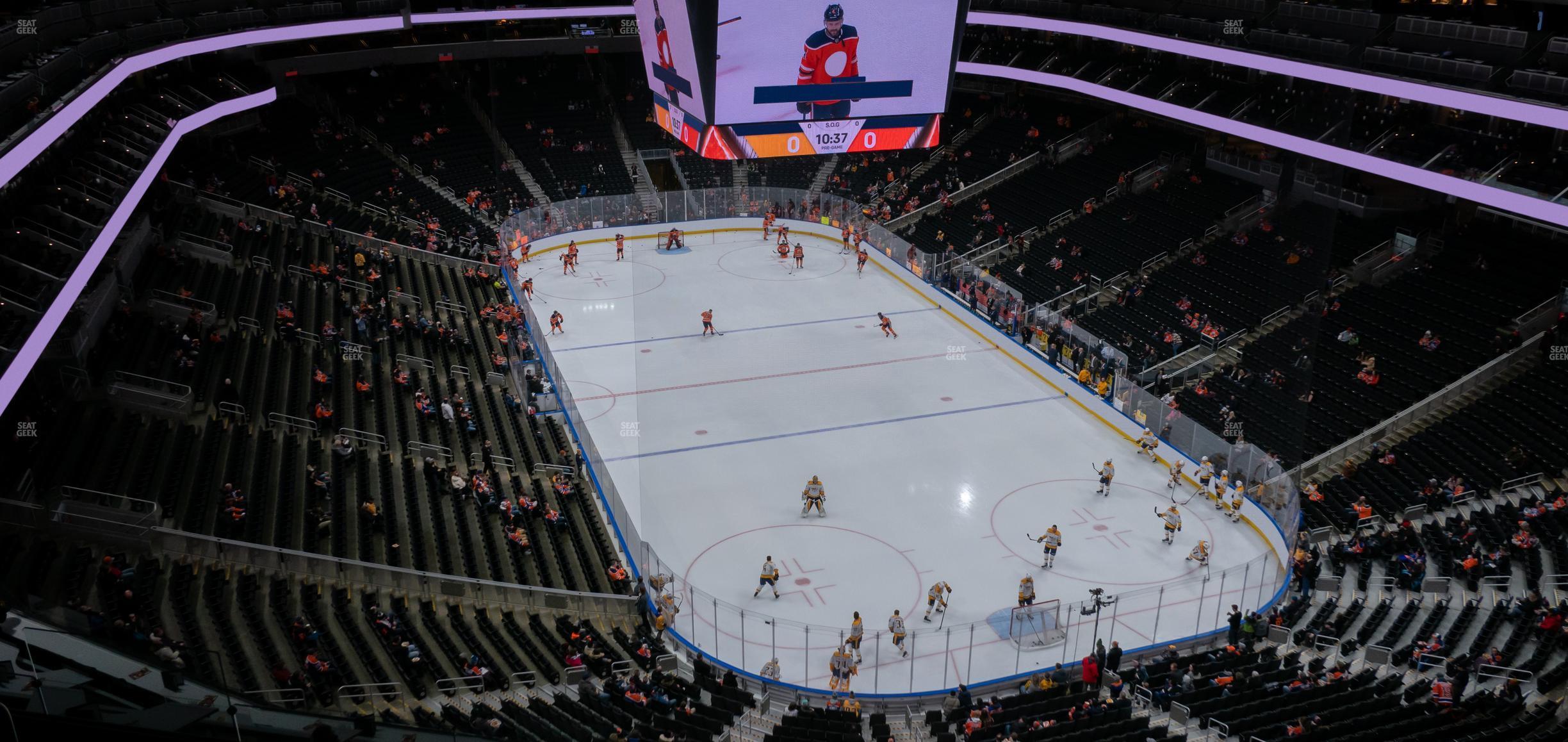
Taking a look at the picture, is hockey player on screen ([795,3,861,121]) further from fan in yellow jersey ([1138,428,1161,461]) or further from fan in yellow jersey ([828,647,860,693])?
fan in yellow jersey ([828,647,860,693])

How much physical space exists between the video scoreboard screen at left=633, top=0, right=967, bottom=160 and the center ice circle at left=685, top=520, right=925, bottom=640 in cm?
756

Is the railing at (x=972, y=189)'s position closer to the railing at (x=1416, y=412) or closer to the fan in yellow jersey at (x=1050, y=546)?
the railing at (x=1416, y=412)

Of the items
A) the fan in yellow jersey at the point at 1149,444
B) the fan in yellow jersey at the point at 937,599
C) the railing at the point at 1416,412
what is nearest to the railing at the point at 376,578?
the fan in yellow jersey at the point at 937,599

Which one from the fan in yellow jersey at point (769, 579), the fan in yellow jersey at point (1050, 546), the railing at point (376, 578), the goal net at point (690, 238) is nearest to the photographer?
the railing at point (376, 578)

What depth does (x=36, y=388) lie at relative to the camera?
58.9ft

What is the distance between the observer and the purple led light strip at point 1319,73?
21.6 meters

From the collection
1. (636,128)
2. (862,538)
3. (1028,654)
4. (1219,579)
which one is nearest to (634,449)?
(862,538)

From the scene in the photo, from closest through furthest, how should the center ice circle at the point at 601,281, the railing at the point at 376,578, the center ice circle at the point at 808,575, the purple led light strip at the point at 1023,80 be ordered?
the railing at the point at 376,578
the purple led light strip at the point at 1023,80
the center ice circle at the point at 808,575
the center ice circle at the point at 601,281

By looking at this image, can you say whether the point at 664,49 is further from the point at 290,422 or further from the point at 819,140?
the point at 290,422

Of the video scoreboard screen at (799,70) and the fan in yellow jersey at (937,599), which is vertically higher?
the video scoreboard screen at (799,70)

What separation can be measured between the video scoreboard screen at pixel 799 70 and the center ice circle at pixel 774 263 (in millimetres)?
14275

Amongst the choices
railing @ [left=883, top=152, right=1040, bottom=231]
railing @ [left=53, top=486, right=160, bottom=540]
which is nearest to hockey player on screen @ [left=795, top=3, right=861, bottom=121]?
railing @ [left=53, top=486, right=160, bottom=540]

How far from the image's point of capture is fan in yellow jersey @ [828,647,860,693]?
15.9 meters

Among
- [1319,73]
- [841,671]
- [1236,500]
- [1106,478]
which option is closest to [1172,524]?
[1236,500]
